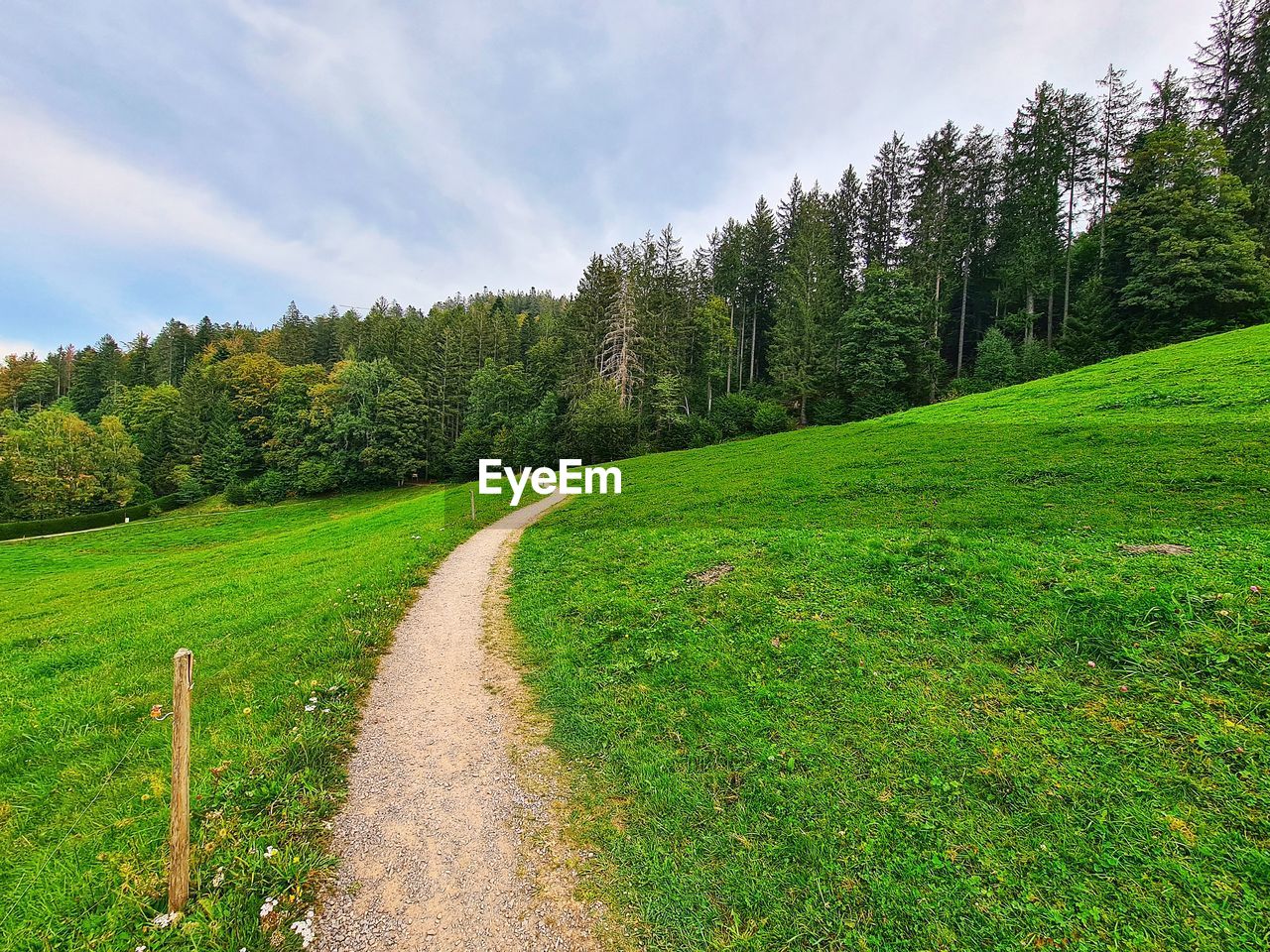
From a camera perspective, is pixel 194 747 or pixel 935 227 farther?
pixel 935 227

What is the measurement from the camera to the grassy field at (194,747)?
11.4 feet

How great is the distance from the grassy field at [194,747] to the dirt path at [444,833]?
321 mm

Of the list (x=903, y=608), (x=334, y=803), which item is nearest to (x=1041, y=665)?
(x=903, y=608)

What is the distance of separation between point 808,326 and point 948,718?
46695mm

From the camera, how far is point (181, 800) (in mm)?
3441

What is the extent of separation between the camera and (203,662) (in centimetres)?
748

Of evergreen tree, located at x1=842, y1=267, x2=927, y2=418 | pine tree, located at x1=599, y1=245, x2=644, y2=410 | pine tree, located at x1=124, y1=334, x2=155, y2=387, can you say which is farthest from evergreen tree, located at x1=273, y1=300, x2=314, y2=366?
evergreen tree, located at x1=842, y1=267, x2=927, y2=418

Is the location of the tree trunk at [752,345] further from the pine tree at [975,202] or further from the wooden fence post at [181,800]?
the wooden fence post at [181,800]

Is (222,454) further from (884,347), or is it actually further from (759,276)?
(884,347)

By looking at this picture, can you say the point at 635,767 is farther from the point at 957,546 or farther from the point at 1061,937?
the point at 957,546

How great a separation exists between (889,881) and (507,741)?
3.94 m

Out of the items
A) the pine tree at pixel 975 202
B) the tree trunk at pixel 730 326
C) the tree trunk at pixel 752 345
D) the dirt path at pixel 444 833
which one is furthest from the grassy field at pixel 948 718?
the pine tree at pixel 975 202

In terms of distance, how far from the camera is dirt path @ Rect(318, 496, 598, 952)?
11.1 feet

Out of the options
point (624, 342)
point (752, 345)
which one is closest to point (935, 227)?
point (752, 345)
